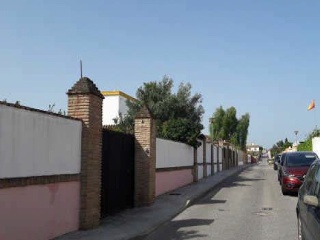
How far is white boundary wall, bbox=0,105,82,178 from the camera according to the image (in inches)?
301

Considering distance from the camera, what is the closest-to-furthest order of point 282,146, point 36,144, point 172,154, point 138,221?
point 36,144
point 138,221
point 172,154
point 282,146

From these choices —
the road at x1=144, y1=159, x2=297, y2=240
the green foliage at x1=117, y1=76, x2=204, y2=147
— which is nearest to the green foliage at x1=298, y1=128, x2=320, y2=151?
the green foliage at x1=117, y1=76, x2=204, y2=147

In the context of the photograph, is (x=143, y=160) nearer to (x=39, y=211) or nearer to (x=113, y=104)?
(x=39, y=211)

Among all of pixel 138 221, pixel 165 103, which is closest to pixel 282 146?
pixel 165 103

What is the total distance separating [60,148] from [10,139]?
1.97 meters

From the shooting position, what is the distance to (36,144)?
8633mm

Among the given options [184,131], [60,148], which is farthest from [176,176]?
[60,148]

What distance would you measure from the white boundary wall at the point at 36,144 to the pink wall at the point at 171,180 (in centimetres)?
838

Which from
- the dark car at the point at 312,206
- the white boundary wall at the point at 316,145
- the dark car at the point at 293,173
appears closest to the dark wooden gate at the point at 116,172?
the dark car at the point at 312,206

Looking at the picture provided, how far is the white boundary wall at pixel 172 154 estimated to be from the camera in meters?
18.7

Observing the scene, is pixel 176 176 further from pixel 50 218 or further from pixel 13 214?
pixel 13 214

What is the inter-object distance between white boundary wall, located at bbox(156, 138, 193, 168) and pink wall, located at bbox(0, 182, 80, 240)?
8.27 meters

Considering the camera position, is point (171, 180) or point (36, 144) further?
point (171, 180)

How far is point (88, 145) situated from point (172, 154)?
1085cm
